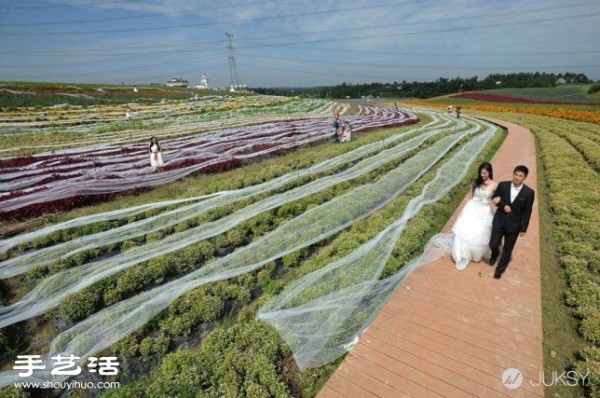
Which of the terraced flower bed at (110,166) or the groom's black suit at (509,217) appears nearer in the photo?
the groom's black suit at (509,217)

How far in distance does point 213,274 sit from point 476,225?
19.3 ft

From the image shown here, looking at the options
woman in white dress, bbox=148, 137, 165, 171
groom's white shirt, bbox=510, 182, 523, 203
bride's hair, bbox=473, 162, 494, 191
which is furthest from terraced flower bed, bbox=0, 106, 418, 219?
groom's white shirt, bbox=510, 182, 523, 203

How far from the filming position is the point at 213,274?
278 inches

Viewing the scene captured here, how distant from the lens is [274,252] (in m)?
8.01

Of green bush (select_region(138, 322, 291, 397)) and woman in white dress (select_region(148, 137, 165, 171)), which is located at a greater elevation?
woman in white dress (select_region(148, 137, 165, 171))

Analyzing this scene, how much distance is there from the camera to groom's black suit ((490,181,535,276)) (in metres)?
5.74

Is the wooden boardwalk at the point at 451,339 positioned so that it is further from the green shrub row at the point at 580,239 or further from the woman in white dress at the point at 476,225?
the green shrub row at the point at 580,239

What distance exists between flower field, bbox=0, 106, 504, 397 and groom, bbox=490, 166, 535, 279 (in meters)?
1.98

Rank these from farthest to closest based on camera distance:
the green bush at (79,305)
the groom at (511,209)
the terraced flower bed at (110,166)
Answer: the terraced flower bed at (110,166) < the green bush at (79,305) < the groom at (511,209)

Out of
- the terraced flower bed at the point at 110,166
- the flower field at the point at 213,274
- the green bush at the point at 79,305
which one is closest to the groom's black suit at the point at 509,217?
the flower field at the point at 213,274

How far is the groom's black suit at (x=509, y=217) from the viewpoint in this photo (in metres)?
5.74

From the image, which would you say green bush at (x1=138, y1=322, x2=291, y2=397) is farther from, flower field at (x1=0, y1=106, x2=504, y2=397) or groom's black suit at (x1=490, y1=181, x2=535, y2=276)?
groom's black suit at (x1=490, y1=181, x2=535, y2=276)

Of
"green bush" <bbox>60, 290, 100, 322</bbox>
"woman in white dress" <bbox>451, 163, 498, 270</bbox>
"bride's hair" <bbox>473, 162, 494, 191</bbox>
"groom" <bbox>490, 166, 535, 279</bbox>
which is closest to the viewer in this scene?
"groom" <bbox>490, 166, 535, 279</bbox>

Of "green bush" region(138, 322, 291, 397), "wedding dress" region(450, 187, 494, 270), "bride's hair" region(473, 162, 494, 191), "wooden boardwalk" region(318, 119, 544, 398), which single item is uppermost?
"bride's hair" region(473, 162, 494, 191)
